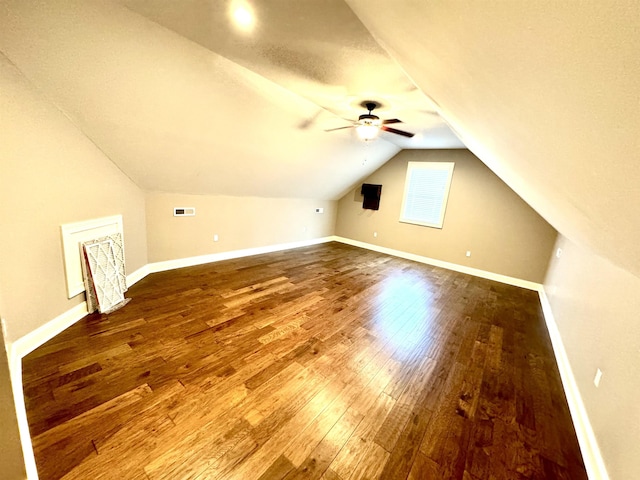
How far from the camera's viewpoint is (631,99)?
429mm

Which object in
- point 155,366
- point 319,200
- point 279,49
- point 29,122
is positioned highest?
point 279,49

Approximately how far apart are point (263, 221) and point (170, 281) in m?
2.18

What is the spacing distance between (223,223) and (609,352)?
4.71m

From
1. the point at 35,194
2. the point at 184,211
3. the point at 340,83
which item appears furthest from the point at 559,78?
the point at 184,211

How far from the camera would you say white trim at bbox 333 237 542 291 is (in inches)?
181

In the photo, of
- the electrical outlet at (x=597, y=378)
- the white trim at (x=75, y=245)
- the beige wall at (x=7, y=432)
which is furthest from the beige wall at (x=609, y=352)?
the white trim at (x=75, y=245)

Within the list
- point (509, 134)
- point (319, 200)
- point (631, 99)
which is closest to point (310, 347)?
point (509, 134)

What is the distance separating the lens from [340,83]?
8.13 feet

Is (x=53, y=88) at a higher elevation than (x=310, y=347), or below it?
higher

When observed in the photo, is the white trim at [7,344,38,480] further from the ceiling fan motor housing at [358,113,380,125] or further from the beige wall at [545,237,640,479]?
the ceiling fan motor housing at [358,113,380,125]

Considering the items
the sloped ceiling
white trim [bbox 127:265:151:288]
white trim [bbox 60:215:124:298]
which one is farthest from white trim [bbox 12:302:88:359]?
the sloped ceiling

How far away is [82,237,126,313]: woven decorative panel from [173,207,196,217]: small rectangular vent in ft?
3.91

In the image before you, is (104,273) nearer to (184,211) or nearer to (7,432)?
(184,211)

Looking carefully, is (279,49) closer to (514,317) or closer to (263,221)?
(263,221)
